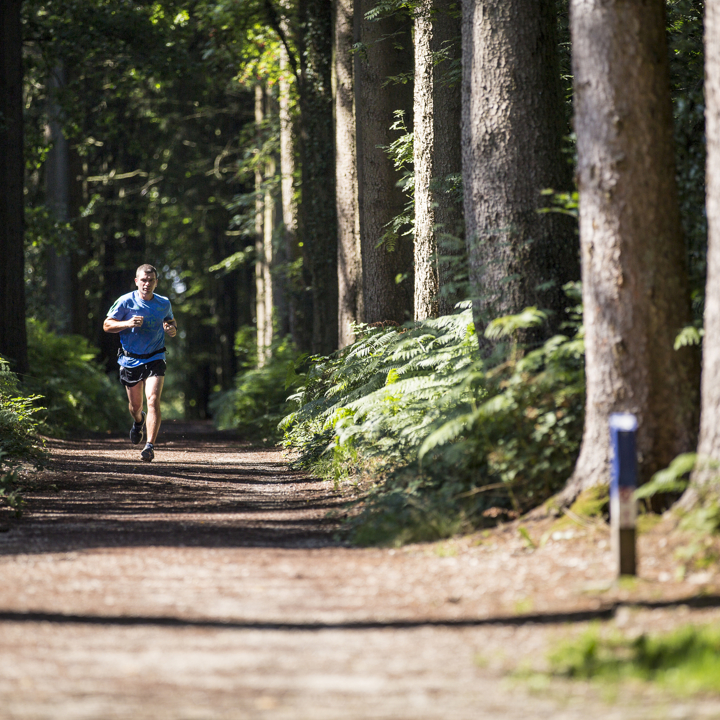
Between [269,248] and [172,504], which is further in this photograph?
[269,248]

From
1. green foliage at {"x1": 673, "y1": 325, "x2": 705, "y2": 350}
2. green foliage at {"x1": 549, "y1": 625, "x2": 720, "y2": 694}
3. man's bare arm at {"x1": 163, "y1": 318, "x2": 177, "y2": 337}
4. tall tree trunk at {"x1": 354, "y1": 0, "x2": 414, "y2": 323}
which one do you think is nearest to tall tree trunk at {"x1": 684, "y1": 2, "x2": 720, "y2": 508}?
green foliage at {"x1": 673, "y1": 325, "x2": 705, "y2": 350}

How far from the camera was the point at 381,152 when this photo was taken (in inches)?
569

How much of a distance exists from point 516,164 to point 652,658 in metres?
4.88

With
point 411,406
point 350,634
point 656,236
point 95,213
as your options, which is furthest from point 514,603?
point 95,213

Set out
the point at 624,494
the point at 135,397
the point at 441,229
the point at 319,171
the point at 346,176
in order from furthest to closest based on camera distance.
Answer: the point at 319,171 → the point at 346,176 → the point at 135,397 → the point at 441,229 → the point at 624,494

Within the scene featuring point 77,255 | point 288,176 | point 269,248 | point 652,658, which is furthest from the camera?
point 269,248

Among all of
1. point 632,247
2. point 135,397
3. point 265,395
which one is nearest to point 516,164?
point 632,247

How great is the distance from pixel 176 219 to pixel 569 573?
101 ft

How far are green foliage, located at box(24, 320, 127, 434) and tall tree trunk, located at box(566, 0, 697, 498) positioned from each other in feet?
46.5

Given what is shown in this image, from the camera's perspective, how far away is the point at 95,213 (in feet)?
106

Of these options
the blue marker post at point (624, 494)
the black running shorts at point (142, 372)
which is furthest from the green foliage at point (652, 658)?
the black running shorts at point (142, 372)

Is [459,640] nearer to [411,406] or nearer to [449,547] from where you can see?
[449,547]

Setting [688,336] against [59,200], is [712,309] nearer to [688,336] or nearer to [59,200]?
[688,336]

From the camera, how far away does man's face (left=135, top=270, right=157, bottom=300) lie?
40.9 feet
